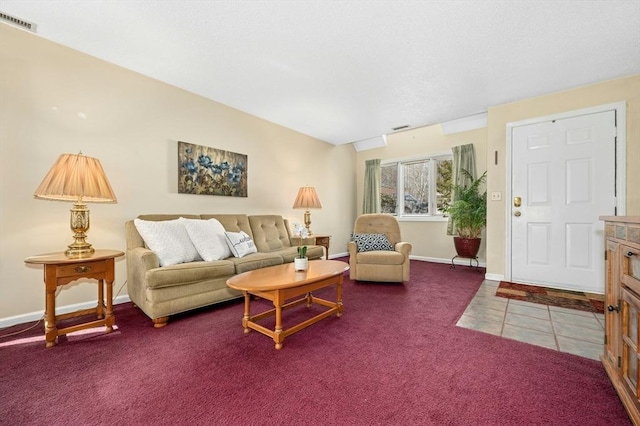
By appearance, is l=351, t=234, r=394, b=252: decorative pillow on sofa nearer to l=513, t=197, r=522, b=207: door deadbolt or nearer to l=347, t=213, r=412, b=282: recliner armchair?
l=347, t=213, r=412, b=282: recliner armchair

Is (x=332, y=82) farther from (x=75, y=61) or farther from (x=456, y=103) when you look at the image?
(x=75, y=61)

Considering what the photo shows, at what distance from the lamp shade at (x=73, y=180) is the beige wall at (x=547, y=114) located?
14.4ft

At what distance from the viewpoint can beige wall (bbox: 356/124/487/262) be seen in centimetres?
462

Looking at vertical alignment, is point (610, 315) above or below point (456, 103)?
below

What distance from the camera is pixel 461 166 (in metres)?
4.67

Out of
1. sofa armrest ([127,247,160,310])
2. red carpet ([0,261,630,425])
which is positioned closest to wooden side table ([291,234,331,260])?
red carpet ([0,261,630,425])

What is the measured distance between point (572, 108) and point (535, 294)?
2.25m

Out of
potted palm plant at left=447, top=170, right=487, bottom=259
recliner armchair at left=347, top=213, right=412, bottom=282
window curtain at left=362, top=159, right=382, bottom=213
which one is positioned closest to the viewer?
recliner armchair at left=347, top=213, right=412, bottom=282

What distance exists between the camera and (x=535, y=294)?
2973 millimetres

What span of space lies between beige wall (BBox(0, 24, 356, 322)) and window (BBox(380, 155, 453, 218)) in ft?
10.4

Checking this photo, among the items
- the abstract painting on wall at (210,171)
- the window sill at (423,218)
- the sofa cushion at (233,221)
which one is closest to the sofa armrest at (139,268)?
the sofa cushion at (233,221)

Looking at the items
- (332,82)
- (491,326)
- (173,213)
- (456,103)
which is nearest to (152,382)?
(173,213)

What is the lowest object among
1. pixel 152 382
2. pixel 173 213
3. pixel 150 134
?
pixel 152 382

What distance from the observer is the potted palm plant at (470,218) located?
4.16 meters
